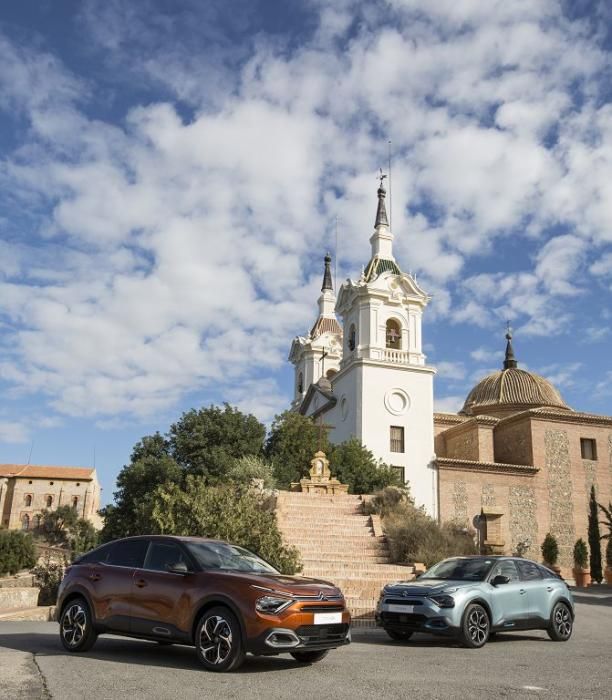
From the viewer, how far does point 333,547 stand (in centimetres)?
1917

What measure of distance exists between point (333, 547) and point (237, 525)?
16.8 feet

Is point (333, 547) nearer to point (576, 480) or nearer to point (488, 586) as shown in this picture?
point (488, 586)

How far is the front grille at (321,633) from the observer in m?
7.00

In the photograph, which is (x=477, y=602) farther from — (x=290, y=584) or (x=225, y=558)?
(x=225, y=558)

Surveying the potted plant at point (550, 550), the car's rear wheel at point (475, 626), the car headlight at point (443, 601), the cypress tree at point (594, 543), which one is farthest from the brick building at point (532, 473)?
the car headlight at point (443, 601)

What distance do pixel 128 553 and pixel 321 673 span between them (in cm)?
273

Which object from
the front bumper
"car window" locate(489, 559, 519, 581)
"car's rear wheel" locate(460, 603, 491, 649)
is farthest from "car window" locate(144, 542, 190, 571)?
"car window" locate(489, 559, 519, 581)

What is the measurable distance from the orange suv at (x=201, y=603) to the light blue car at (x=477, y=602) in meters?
2.49

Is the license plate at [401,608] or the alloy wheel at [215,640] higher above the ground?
the license plate at [401,608]

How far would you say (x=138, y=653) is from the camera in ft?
26.8

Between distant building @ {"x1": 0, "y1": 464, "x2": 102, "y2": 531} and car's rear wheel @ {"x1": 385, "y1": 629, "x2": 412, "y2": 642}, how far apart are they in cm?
8279

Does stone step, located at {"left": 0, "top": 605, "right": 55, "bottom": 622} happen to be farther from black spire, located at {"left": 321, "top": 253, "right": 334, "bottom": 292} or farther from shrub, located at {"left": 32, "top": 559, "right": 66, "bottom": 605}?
black spire, located at {"left": 321, "top": 253, "right": 334, "bottom": 292}

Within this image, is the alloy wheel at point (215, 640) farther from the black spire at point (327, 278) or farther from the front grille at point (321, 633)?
the black spire at point (327, 278)

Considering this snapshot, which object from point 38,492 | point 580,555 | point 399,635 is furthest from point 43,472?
point 399,635
